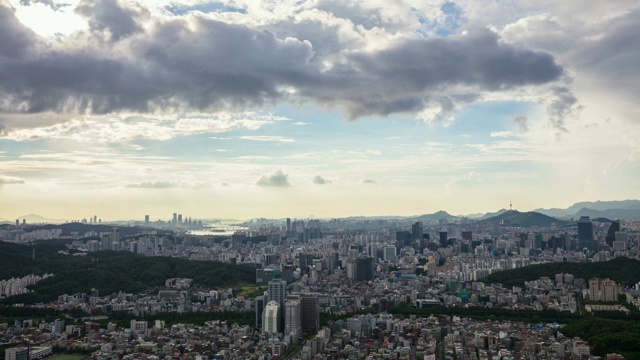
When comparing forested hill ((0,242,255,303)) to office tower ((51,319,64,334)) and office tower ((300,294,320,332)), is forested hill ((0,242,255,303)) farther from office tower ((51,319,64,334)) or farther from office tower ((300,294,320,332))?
office tower ((300,294,320,332))

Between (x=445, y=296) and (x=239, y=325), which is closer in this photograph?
(x=239, y=325)

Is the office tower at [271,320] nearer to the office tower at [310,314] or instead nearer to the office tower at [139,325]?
the office tower at [310,314]

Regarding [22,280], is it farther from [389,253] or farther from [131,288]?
[389,253]

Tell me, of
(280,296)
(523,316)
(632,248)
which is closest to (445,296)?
(523,316)

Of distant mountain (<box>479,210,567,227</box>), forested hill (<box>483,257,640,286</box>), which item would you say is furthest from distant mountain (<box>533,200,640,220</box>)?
forested hill (<box>483,257,640,286</box>)

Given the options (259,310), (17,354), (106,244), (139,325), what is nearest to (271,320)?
(259,310)

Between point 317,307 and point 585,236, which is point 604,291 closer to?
point 317,307
